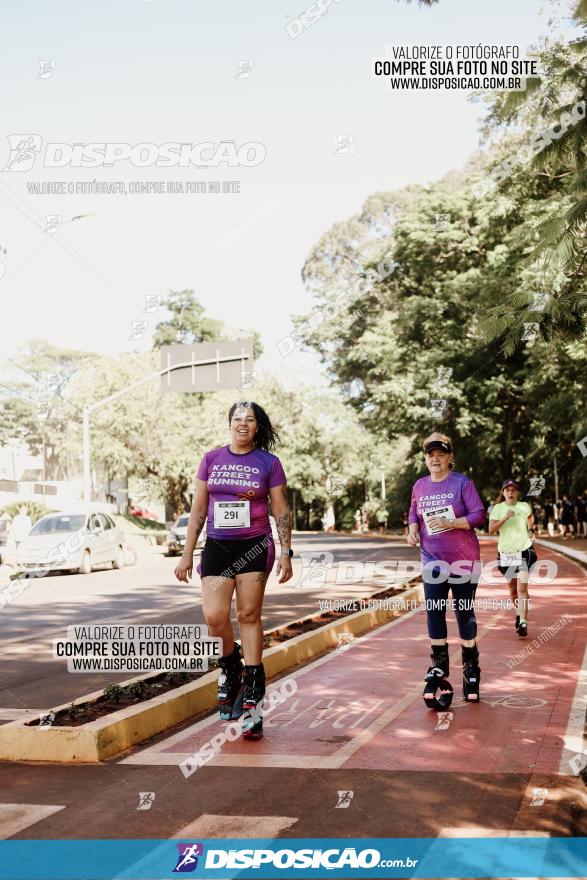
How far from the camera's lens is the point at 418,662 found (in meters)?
9.27

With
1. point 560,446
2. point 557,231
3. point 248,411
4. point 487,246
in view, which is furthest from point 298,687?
point 560,446

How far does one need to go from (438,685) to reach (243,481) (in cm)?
208

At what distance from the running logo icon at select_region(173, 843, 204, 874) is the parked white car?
19.1 metres

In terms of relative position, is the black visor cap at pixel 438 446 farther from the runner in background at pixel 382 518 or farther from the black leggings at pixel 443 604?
the runner in background at pixel 382 518

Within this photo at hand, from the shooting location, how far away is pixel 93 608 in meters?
14.7

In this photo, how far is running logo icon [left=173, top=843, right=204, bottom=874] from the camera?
4.02 meters

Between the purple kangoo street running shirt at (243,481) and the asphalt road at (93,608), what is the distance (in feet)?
7.34

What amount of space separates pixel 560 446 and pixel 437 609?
1292 inches

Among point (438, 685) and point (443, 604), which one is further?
point (443, 604)

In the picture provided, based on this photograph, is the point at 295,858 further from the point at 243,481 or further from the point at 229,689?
the point at 243,481

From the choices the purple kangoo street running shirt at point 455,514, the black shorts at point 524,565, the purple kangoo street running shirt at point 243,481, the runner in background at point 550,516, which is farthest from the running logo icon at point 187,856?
the runner in background at point 550,516

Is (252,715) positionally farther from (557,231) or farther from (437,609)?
(557,231)

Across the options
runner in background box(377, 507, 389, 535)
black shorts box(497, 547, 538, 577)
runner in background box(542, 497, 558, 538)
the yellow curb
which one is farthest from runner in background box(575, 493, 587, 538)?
the yellow curb

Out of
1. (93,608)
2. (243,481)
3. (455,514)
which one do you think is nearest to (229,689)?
(243,481)
